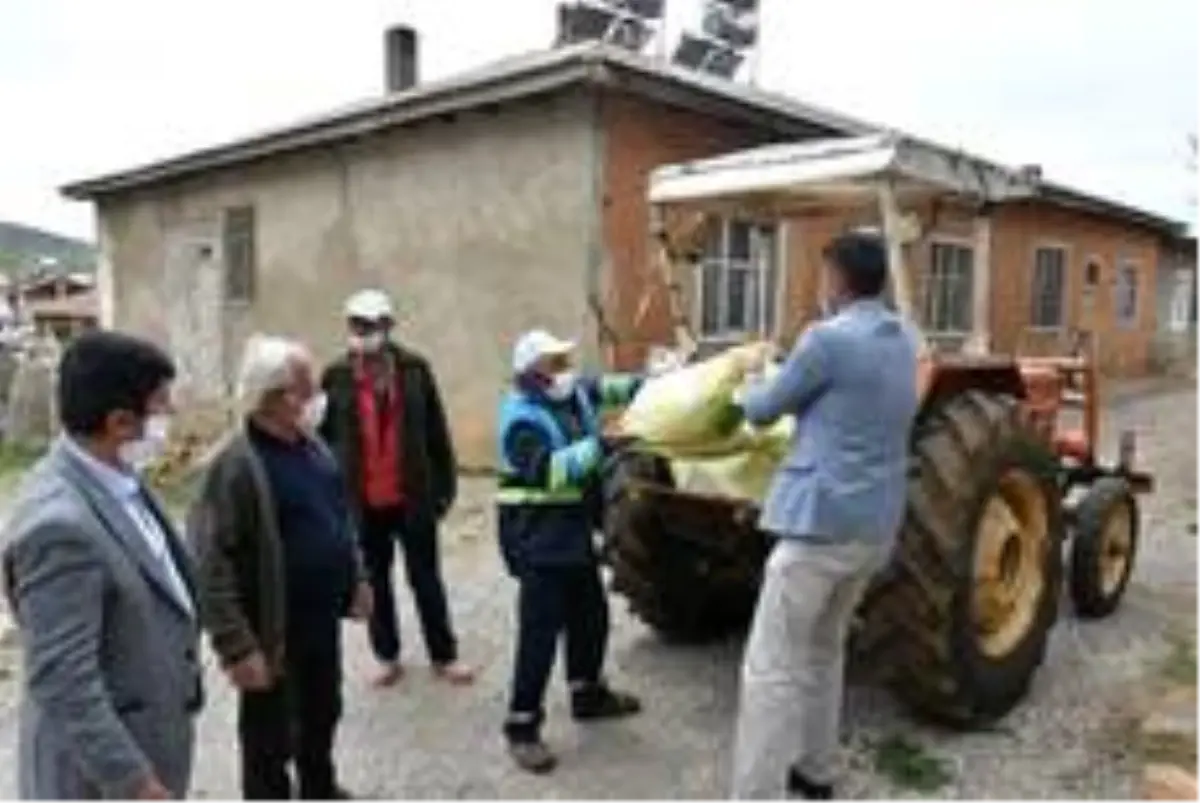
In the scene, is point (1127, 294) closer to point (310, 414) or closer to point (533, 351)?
point (533, 351)

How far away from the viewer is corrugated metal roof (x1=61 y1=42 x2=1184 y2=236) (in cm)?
1066

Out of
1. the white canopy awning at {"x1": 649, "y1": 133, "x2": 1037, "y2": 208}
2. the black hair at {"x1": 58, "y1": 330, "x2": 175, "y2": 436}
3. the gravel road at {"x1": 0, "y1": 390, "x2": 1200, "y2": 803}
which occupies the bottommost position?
the gravel road at {"x1": 0, "y1": 390, "x2": 1200, "y2": 803}

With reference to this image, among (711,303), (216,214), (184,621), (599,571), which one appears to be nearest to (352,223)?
(216,214)

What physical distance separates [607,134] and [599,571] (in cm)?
643

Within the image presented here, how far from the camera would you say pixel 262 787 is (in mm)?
4051

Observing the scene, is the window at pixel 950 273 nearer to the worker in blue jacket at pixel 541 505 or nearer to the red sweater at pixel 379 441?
the red sweater at pixel 379 441

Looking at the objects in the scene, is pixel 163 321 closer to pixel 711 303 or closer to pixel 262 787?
pixel 711 303

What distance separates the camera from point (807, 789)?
14.6 ft

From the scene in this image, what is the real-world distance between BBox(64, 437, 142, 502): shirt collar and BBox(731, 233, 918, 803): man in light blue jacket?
2.01m

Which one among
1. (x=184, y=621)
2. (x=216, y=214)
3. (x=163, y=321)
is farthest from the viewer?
(x=163, y=321)

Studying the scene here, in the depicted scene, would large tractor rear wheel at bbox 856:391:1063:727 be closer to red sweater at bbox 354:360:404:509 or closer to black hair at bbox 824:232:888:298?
black hair at bbox 824:232:888:298

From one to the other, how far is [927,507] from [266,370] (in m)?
2.26

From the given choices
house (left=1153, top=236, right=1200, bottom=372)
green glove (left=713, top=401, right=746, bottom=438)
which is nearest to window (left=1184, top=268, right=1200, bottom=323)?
house (left=1153, top=236, right=1200, bottom=372)

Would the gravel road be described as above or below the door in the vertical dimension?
below
